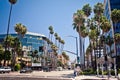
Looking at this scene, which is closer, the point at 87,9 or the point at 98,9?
the point at 98,9

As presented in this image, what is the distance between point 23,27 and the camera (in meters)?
85.1

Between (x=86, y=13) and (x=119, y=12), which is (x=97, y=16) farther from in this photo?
(x=119, y=12)

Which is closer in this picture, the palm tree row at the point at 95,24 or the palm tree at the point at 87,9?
the palm tree row at the point at 95,24

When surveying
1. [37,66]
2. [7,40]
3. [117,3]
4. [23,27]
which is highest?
[117,3]

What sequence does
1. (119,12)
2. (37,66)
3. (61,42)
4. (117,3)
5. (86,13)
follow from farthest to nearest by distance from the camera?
(61,42)
(37,66)
(117,3)
(86,13)
(119,12)

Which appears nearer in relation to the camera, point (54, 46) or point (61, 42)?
point (54, 46)

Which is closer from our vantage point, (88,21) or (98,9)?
(98,9)

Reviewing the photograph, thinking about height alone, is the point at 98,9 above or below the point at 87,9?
below

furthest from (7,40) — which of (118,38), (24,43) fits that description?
(24,43)

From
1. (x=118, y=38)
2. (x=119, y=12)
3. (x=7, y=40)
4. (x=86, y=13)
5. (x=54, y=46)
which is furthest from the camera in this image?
(x=54, y=46)

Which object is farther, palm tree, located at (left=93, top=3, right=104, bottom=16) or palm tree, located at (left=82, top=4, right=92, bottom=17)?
palm tree, located at (left=82, top=4, right=92, bottom=17)

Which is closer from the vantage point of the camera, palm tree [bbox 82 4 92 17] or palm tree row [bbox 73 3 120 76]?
palm tree row [bbox 73 3 120 76]

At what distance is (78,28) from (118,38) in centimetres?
1276

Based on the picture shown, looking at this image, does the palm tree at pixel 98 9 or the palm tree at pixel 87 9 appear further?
the palm tree at pixel 87 9
